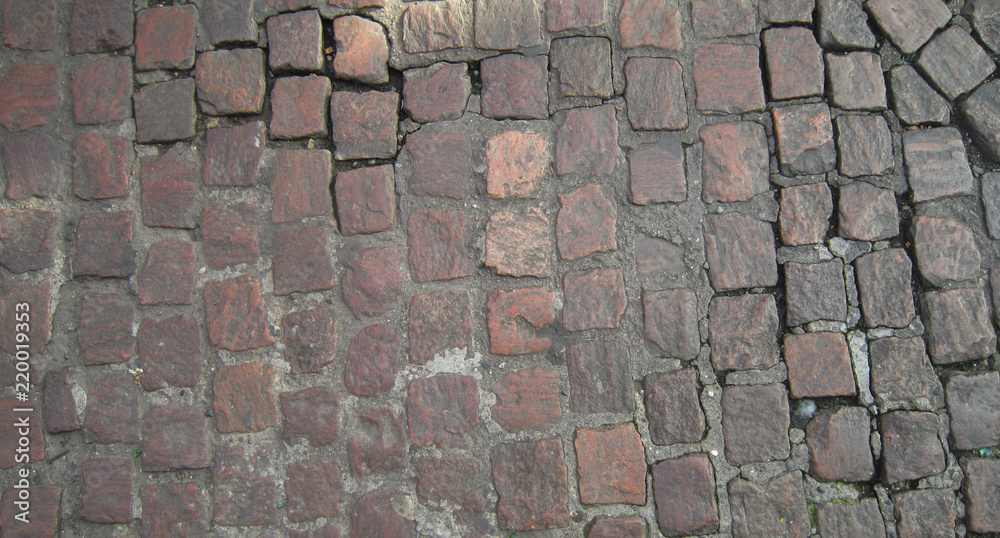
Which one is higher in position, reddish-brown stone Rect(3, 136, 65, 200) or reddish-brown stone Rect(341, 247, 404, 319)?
reddish-brown stone Rect(3, 136, 65, 200)

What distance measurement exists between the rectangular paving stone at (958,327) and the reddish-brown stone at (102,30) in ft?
8.45

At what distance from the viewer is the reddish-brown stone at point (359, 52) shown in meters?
1.97

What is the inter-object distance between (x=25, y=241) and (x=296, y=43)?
3.36 ft

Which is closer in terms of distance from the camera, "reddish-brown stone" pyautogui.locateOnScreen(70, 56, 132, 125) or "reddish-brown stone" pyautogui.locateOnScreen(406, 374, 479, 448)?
"reddish-brown stone" pyautogui.locateOnScreen(406, 374, 479, 448)

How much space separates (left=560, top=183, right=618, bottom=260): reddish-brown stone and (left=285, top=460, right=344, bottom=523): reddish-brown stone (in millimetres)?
942

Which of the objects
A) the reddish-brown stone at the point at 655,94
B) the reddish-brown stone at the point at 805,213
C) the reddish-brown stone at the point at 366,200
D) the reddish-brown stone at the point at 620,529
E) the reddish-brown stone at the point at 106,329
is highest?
the reddish-brown stone at the point at 655,94

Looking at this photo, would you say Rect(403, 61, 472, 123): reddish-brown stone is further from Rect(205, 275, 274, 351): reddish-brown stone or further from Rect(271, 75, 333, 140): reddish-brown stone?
Rect(205, 275, 274, 351): reddish-brown stone

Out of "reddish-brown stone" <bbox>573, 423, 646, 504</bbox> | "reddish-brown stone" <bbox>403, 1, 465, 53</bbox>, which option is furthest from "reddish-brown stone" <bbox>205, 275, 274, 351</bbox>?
"reddish-brown stone" <bbox>573, 423, 646, 504</bbox>

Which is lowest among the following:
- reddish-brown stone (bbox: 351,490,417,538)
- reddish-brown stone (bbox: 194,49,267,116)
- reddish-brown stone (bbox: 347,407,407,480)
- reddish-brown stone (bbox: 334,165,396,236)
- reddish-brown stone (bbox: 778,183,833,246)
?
reddish-brown stone (bbox: 351,490,417,538)

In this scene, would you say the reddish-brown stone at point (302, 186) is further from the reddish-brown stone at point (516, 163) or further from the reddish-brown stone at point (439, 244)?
the reddish-brown stone at point (516, 163)

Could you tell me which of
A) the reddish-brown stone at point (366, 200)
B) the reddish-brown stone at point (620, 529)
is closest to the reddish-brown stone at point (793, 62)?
the reddish-brown stone at point (366, 200)

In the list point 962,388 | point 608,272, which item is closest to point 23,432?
point 608,272

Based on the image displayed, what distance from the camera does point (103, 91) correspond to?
2006mm

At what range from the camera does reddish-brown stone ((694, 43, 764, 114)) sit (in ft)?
6.37
